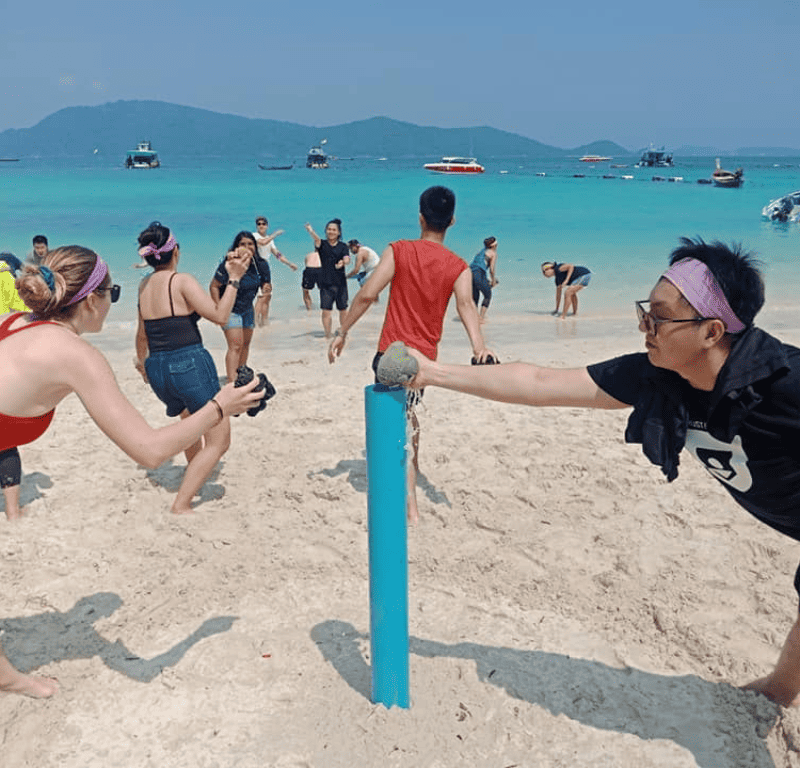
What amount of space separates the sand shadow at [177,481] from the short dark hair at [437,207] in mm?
2362

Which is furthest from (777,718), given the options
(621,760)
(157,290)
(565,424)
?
(157,290)

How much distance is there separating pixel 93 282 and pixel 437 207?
92.8 inches

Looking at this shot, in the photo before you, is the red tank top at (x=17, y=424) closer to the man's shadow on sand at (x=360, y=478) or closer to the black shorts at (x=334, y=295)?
the man's shadow on sand at (x=360, y=478)

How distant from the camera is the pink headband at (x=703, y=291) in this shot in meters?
2.23

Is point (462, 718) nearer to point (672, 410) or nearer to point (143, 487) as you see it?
point (672, 410)

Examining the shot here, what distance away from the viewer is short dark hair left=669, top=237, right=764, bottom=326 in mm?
2236

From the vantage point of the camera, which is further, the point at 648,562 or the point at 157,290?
the point at 157,290

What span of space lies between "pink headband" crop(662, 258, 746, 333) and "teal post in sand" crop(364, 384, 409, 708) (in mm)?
995

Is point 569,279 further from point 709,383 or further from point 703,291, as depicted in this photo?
point 703,291

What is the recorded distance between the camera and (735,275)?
7.34 ft

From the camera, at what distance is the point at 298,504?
16.9ft

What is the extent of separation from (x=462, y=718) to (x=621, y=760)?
625mm

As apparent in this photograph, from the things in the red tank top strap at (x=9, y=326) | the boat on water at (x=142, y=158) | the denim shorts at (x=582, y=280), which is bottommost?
the denim shorts at (x=582, y=280)

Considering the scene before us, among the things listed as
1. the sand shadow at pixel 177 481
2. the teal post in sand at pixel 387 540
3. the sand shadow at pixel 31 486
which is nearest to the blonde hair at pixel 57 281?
the teal post in sand at pixel 387 540
